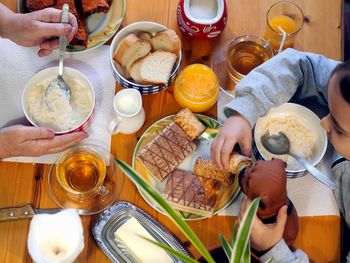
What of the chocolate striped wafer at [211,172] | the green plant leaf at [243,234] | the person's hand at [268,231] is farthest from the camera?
the chocolate striped wafer at [211,172]

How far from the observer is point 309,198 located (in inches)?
42.0

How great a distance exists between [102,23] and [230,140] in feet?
1.32

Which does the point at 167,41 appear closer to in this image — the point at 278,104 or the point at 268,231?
the point at 278,104

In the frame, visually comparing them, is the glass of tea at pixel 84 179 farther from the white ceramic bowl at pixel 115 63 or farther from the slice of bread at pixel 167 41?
the slice of bread at pixel 167 41

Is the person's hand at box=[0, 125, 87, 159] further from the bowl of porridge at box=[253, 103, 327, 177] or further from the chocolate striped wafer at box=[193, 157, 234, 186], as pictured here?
the bowl of porridge at box=[253, 103, 327, 177]

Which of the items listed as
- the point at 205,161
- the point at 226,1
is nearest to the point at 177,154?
the point at 205,161

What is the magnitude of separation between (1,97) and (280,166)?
2.05 feet

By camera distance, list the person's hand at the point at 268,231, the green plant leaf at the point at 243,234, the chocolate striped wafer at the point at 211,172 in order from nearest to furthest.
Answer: the green plant leaf at the point at 243,234
the person's hand at the point at 268,231
the chocolate striped wafer at the point at 211,172

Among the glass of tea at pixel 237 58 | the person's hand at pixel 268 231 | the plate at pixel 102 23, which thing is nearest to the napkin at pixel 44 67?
the plate at pixel 102 23

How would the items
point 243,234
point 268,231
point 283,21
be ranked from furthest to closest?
point 283,21, point 268,231, point 243,234

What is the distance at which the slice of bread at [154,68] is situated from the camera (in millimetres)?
1065

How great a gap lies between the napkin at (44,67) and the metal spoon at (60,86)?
7 centimetres

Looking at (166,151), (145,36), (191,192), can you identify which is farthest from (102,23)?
(191,192)

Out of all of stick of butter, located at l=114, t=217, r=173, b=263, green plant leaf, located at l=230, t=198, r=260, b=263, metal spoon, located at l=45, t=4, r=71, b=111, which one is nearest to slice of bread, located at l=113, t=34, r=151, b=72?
metal spoon, located at l=45, t=4, r=71, b=111
